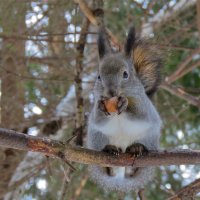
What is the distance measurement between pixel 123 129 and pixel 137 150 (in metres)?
0.13

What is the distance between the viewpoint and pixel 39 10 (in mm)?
3350

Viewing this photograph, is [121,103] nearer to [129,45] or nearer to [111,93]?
[111,93]

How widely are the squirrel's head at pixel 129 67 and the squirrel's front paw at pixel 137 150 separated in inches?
10.6

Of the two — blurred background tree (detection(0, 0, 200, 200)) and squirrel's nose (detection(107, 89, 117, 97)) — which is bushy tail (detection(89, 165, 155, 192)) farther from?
Answer: squirrel's nose (detection(107, 89, 117, 97))

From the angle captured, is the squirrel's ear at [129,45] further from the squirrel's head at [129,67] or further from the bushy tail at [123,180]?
the bushy tail at [123,180]

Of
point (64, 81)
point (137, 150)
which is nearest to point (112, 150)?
point (137, 150)

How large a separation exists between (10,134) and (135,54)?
41.1 inches

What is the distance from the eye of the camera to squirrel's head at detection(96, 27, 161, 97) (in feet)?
7.47

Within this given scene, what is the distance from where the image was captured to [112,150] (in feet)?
7.42

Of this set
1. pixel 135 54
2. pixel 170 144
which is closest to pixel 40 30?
pixel 135 54

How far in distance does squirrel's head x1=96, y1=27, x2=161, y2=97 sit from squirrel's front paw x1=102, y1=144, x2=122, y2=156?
277 millimetres

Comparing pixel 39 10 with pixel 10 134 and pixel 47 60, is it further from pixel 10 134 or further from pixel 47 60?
pixel 10 134

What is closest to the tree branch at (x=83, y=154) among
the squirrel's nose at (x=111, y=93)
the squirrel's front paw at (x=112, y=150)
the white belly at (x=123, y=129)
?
the squirrel's front paw at (x=112, y=150)

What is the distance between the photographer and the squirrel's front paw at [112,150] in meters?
2.22
